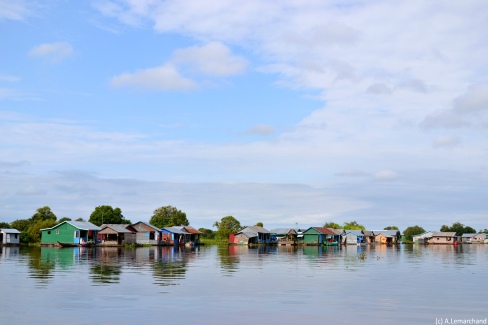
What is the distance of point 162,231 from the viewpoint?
94.5 meters

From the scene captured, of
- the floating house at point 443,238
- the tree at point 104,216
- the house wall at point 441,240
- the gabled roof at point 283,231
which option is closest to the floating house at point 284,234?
the gabled roof at point 283,231

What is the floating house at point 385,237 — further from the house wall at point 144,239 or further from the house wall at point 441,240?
the house wall at point 144,239

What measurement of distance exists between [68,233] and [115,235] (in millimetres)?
8425

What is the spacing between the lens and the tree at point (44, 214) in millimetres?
101375

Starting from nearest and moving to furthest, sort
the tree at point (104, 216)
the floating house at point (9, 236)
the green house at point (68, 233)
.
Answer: the green house at point (68, 233)
the floating house at point (9, 236)
the tree at point (104, 216)

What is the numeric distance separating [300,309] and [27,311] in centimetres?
941

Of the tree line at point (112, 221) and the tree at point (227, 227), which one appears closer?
the tree line at point (112, 221)

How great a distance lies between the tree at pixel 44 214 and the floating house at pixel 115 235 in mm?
22070

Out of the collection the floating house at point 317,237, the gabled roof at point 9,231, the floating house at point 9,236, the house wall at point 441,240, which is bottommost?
the house wall at point 441,240

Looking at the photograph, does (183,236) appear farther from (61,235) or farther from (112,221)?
(61,235)

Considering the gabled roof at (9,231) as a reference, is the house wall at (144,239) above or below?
below

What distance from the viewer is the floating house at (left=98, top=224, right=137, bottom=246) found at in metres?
82.3

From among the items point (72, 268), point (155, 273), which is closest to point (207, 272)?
point (155, 273)

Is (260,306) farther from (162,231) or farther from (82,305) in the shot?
(162,231)
